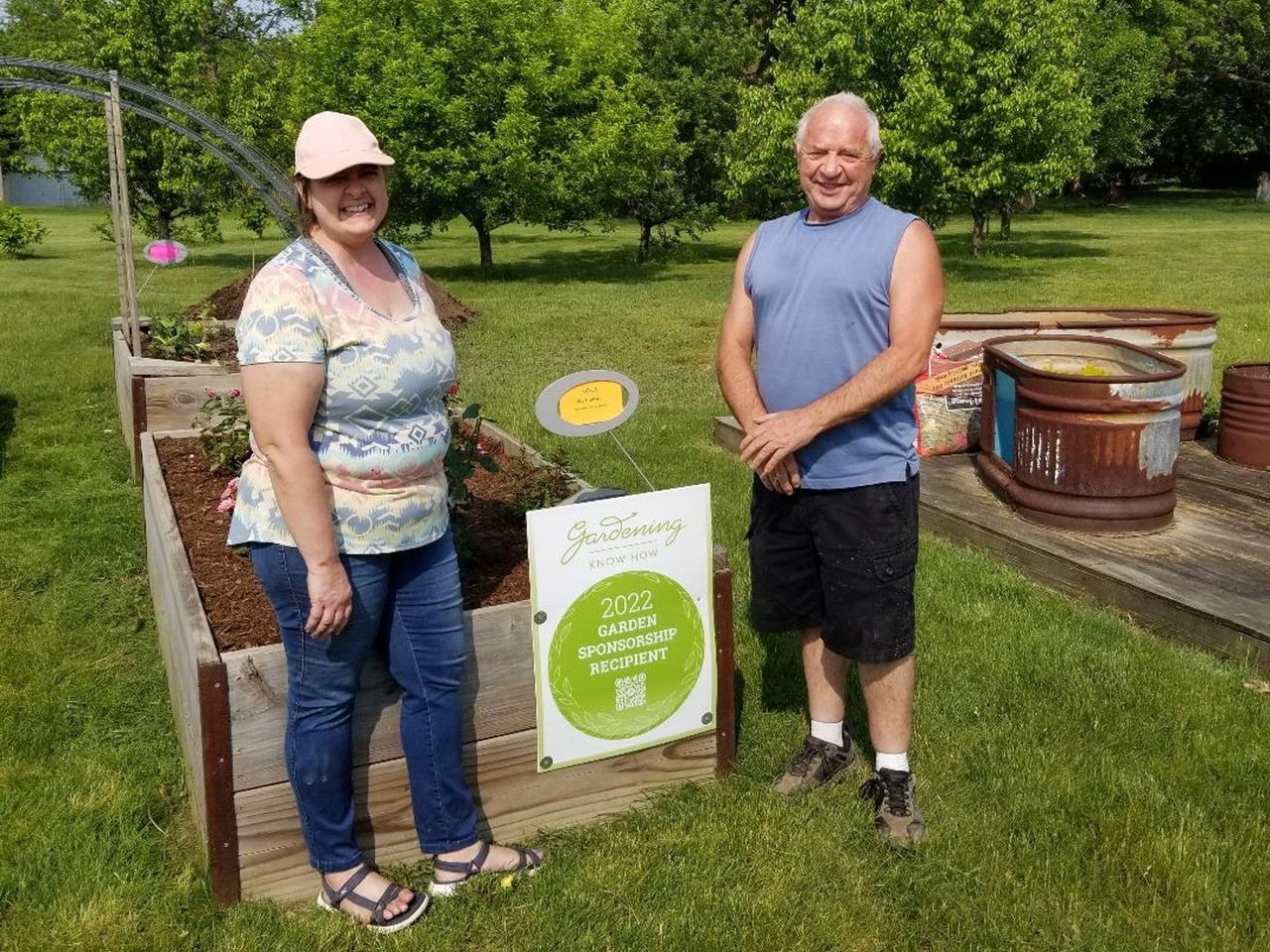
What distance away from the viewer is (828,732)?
3.76 meters

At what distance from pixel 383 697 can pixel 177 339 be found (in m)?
6.47

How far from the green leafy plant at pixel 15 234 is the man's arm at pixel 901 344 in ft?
93.6

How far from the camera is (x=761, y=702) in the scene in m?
4.32

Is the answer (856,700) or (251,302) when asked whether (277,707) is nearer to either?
(251,302)

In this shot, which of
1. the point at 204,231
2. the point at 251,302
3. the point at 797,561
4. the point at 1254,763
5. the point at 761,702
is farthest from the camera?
the point at 204,231

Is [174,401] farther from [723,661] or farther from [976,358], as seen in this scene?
[976,358]

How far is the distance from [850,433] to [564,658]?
1.05m

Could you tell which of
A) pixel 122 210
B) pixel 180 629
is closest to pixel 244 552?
pixel 180 629

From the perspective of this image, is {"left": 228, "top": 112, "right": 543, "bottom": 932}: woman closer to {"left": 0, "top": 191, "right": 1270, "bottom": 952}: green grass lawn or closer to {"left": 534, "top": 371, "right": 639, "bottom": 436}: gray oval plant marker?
{"left": 0, "top": 191, "right": 1270, "bottom": 952}: green grass lawn

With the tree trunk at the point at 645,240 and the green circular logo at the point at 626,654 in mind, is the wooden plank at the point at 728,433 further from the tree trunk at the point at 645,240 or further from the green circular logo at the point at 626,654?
the tree trunk at the point at 645,240

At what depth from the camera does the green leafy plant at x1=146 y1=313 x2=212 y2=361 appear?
28.4 ft

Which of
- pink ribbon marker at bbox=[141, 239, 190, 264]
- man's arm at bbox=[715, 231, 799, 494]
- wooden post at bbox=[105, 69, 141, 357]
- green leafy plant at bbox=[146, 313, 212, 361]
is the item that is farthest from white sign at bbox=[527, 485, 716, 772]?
pink ribbon marker at bbox=[141, 239, 190, 264]

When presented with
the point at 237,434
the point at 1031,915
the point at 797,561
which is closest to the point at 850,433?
the point at 797,561

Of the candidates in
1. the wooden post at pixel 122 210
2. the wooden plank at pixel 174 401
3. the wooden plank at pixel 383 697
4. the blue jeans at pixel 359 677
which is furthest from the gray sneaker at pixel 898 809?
the wooden post at pixel 122 210
